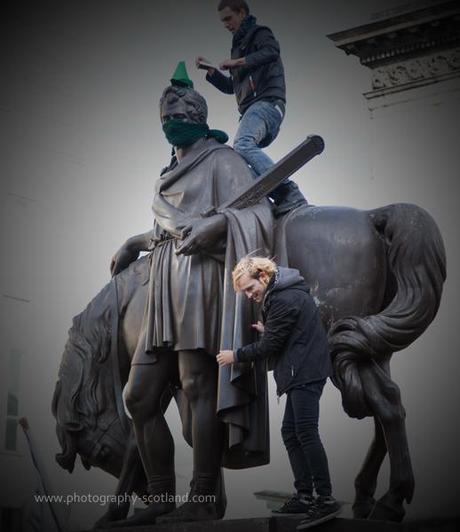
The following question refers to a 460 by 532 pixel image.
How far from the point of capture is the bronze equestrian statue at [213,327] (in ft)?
18.7

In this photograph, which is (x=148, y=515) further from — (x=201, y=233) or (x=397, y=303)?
(x=397, y=303)

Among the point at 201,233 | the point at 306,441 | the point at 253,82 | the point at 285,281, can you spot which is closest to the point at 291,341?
the point at 285,281

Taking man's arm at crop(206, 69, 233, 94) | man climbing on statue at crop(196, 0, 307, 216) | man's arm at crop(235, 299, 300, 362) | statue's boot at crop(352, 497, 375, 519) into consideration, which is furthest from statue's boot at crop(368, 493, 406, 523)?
man's arm at crop(206, 69, 233, 94)

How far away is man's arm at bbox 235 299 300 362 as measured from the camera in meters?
5.33

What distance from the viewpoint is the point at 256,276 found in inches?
215

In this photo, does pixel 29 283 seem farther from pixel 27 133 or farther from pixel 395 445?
pixel 395 445

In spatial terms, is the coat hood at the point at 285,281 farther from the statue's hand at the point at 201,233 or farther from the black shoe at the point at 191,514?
the black shoe at the point at 191,514

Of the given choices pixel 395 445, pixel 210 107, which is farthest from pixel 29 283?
pixel 395 445

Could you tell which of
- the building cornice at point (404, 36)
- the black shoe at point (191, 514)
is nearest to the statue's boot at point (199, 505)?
the black shoe at point (191, 514)

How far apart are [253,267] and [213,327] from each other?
0.55 meters

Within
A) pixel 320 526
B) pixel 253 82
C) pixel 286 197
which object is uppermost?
pixel 253 82

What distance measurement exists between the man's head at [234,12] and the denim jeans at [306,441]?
8.07 ft

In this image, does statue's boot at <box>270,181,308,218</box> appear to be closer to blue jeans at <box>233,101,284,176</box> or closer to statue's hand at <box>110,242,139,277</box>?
blue jeans at <box>233,101,284,176</box>

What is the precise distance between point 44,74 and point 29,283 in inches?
62.7
